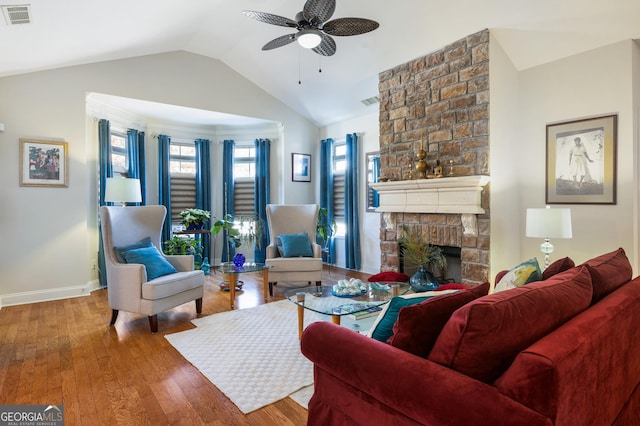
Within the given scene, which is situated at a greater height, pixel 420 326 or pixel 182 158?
pixel 182 158

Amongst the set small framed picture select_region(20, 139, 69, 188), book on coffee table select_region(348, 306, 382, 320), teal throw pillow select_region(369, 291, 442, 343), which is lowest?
book on coffee table select_region(348, 306, 382, 320)

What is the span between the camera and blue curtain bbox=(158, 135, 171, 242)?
6223 millimetres

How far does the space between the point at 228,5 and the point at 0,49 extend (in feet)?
7.65

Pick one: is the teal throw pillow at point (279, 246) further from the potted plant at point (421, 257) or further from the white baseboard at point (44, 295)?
the white baseboard at point (44, 295)

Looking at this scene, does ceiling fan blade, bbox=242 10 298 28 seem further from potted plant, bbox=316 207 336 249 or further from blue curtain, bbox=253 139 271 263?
blue curtain, bbox=253 139 271 263

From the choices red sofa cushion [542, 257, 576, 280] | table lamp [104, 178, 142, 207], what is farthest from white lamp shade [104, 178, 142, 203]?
red sofa cushion [542, 257, 576, 280]

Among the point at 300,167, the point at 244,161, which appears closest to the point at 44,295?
the point at 244,161

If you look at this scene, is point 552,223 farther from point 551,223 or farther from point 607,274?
point 607,274

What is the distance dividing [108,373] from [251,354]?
1.01 m

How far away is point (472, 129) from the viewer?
4043 mm

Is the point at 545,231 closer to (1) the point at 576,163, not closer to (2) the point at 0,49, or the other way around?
(1) the point at 576,163

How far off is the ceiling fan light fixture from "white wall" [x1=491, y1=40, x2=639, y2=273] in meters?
2.02

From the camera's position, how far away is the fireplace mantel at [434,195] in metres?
3.92

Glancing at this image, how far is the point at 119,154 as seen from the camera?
5.75 m
